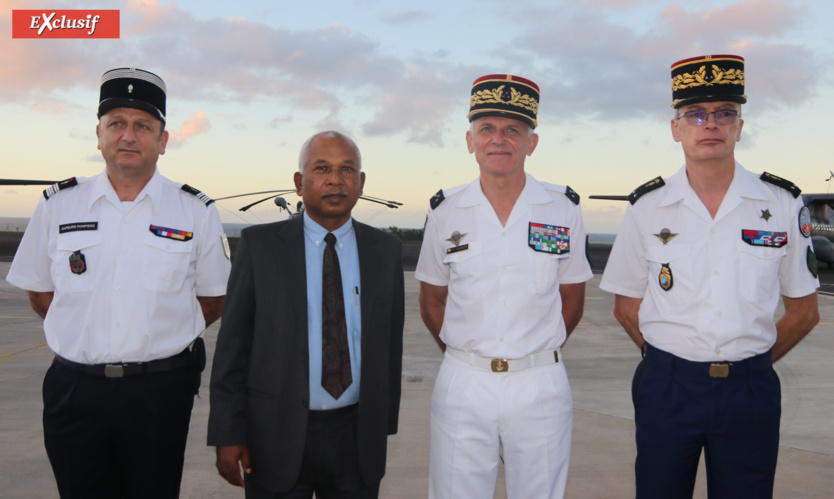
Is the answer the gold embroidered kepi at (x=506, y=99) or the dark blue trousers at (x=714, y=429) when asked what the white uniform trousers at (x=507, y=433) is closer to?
the dark blue trousers at (x=714, y=429)

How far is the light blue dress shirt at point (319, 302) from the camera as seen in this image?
7.95 ft

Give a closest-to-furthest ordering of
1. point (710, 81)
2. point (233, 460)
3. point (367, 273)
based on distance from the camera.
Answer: point (233, 460) → point (367, 273) → point (710, 81)

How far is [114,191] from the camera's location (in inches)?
117

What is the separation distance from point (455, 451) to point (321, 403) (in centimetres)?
66

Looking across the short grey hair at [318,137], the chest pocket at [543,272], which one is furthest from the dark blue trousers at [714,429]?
the short grey hair at [318,137]

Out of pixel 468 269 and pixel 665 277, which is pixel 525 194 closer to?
pixel 468 269

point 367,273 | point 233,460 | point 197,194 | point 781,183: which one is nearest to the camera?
point 233,460

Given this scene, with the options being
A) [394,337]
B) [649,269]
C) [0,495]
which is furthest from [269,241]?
[0,495]

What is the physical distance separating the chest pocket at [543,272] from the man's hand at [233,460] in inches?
53.5

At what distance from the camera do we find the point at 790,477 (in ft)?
14.2

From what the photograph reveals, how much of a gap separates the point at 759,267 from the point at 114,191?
2915mm

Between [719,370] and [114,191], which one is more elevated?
[114,191]

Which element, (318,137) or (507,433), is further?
(507,433)

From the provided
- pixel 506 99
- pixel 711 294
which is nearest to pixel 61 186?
pixel 506 99
